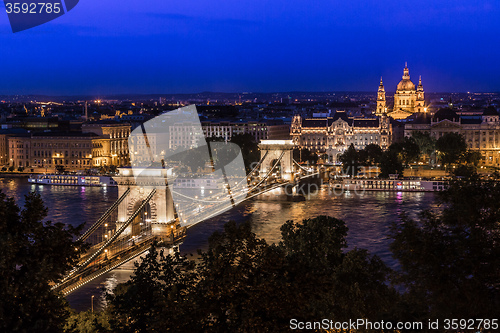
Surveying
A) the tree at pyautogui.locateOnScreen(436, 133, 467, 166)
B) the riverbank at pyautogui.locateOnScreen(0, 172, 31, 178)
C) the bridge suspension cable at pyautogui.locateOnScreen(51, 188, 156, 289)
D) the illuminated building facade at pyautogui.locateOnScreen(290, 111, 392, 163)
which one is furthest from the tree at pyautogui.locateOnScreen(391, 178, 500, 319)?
the illuminated building facade at pyautogui.locateOnScreen(290, 111, 392, 163)

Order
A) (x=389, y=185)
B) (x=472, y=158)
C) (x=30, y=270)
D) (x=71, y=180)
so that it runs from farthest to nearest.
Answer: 1. (x=472, y=158)
2. (x=71, y=180)
3. (x=389, y=185)
4. (x=30, y=270)

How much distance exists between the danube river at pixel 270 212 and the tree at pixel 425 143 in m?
9.43

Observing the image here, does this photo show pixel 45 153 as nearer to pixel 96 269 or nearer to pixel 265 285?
pixel 96 269

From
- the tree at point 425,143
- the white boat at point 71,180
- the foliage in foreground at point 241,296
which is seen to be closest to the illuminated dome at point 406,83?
the tree at point 425,143

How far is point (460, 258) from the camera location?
17.8 ft

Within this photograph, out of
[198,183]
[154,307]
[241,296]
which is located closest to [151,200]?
[154,307]

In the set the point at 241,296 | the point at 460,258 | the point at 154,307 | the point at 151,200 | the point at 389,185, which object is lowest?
the point at 389,185

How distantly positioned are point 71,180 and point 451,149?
15.7 meters

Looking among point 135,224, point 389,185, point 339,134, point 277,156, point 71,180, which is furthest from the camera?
point 339,134

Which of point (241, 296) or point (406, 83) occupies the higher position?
point (406, 83)

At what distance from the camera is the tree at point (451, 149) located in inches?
1131

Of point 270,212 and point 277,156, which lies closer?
point 270,212

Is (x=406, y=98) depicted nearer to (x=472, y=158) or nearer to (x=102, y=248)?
(x=472, y=158)

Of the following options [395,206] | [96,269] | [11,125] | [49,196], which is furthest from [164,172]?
[11,125]
